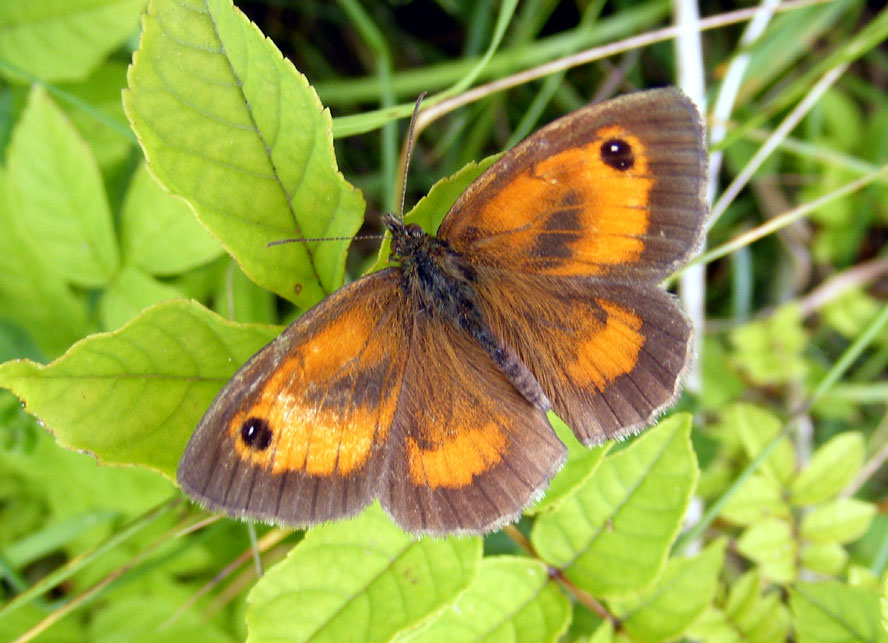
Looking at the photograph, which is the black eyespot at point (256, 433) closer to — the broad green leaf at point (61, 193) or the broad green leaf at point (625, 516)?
the broad green leaf at point (625, 516)


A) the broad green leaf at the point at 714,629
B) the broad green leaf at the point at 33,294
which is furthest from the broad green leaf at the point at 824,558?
the broad green leaf at the point at 33,294

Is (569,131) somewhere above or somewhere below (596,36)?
below

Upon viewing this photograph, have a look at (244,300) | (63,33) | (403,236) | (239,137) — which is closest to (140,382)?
(239,137)

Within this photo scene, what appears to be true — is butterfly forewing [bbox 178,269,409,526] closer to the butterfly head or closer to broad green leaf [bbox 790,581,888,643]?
the butterfly head

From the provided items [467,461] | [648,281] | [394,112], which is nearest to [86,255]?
[394,112]

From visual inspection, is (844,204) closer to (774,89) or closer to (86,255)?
(774,89)

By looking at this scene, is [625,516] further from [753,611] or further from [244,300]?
[244,300]
